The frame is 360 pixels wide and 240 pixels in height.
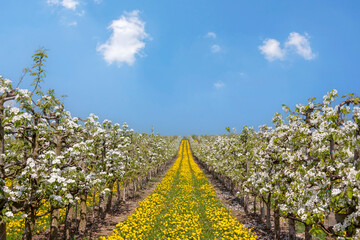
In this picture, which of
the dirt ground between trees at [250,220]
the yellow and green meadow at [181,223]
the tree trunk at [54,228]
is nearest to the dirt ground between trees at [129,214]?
the dirt ground between trees at [250,220]

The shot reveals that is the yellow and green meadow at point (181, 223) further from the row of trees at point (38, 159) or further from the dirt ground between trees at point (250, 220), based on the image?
the row of trees at point (38, 159)

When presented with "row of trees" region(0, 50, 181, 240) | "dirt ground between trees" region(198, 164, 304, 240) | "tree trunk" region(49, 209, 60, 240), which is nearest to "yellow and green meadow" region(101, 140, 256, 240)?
"dirt ground between trees" region(198, 164, 304, 240)

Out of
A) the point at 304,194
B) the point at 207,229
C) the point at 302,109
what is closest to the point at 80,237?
the point at 207,229

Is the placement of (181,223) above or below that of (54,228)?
below

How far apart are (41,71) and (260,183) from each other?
12.6m

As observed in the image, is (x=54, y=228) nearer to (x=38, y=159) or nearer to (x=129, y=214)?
(x=38, y=159)

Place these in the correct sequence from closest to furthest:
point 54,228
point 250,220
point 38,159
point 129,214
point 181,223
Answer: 1. point 38,159
2. point 54,228
3. point 181,223
4. point 250,220
5. point 129,214

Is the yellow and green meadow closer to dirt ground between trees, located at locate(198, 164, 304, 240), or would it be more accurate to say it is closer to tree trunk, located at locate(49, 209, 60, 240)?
dirt ground between trees, located at locate(198, 164, 304, 240)

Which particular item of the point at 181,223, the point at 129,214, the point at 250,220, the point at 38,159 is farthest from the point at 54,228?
the point at 250,220

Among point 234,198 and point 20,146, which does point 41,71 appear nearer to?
point 20,146

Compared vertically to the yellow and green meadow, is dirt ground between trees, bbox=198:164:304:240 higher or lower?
lower

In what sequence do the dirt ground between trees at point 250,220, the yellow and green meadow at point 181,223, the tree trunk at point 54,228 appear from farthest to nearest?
the dirt ground between trees at point 250,220 → the yellow and green meadow at point 181,223 → the tree trunk at point 54,228

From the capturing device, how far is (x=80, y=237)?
14.6 metres

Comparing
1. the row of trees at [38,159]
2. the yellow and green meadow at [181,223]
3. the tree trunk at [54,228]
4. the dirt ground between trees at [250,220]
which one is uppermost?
the row of trees at [38,159]
